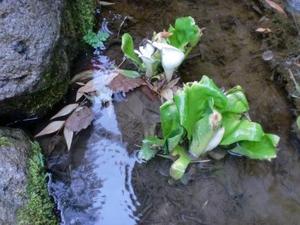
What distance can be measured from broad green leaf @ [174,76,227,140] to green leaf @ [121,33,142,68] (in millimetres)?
504

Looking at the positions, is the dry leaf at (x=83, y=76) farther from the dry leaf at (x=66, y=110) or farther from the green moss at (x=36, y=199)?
the green moss at (x=36, y=199)

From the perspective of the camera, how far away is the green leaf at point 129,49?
8.16 ft

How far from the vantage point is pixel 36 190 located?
2111 mm

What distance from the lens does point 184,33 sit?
2.54 meters

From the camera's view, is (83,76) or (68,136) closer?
(68,136)

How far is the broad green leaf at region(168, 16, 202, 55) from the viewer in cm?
251

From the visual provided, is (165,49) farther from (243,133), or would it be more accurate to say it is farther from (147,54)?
(243,133)

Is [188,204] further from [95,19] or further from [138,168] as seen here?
[95,19]

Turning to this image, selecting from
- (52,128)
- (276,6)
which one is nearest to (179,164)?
(52,128)

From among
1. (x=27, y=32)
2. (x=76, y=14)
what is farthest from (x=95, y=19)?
(x=27, y=32)

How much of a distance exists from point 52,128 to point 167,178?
66 cm

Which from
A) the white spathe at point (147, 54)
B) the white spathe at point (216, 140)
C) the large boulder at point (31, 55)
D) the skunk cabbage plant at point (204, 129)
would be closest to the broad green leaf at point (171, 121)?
the skunk cabbage plant at point (204, 129)

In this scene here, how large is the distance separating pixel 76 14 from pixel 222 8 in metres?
0.99

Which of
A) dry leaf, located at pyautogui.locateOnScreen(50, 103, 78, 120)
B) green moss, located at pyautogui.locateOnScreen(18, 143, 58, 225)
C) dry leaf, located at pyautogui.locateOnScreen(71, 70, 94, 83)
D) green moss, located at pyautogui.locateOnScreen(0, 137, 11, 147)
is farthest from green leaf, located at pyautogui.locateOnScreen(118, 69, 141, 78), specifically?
green moss, located at pyautogui.locateOnScreen(0, 137, 11, 147)
